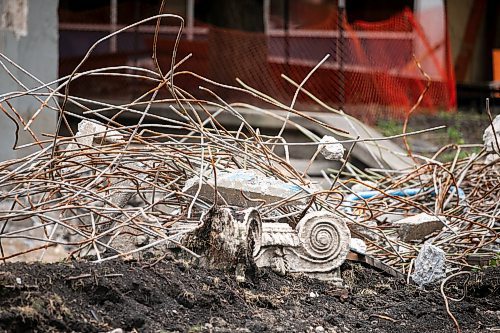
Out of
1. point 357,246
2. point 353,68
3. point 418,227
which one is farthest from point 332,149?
point 353,68

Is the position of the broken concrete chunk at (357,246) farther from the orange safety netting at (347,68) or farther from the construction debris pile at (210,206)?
the orange safety netting at (347,68)

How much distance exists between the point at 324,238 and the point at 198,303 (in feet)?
3.35

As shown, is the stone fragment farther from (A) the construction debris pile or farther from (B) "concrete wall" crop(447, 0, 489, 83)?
(B) "concrete wall" crop(447, 0, 489, 83)

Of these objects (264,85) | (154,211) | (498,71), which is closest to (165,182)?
(154,211)

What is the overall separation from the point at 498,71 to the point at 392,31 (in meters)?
4.71

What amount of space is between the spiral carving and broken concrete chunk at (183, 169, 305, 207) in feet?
0.57

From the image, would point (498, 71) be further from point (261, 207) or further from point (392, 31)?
point (261, 207)

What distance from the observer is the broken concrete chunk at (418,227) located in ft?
17.7

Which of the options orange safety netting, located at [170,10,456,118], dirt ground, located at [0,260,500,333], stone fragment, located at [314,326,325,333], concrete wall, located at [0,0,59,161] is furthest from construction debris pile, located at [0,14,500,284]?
orange safety netting, located at [170,10,456,118]

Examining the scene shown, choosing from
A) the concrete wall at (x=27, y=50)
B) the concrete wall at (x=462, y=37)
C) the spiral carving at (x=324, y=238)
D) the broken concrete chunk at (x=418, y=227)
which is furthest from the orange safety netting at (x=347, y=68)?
the spiral carving at (x=324, y=238)

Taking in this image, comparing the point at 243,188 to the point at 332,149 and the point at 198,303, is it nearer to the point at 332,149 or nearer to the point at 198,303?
the point at 332,149

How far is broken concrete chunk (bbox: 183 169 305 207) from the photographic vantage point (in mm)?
4512

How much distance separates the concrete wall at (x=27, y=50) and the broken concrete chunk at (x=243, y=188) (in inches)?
150

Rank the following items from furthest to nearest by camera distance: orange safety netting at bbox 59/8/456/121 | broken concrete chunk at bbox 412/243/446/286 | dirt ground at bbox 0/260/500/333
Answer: orange safety netting at bbox 59/8/456/121
broken concrete chunk at bbox 412/243/446/286
dirt ground at bbox 0/260/500/333
